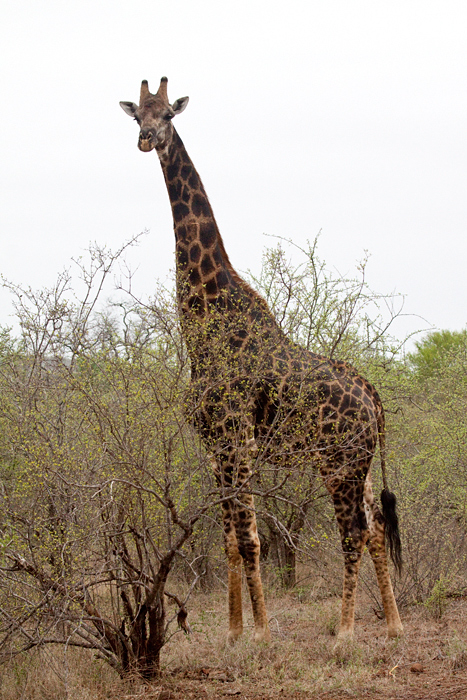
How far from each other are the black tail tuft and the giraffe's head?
386cm

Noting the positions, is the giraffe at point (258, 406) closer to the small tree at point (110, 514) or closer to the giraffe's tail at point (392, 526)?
the giraffe's tail at point (392, 526)

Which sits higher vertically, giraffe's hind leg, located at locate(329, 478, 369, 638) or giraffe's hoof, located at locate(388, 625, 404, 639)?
giraffe's hind leg, located at locate(329, 478, 369, 638)

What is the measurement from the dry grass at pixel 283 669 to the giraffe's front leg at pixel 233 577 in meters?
0.11

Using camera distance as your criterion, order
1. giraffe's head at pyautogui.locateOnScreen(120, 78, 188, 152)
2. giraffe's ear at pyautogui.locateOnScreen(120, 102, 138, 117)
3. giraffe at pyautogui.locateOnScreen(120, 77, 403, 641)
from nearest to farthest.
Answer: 1. giraffe at pyautogui.locateOnScreen(120, 77, 403, 641)
2. giraffe's head at pyautogui.locateOnScreen(120, 78, 188, 152)
3. giraffe's ear at pyautogui.locateOnScreen(120, 102, 138, 117)

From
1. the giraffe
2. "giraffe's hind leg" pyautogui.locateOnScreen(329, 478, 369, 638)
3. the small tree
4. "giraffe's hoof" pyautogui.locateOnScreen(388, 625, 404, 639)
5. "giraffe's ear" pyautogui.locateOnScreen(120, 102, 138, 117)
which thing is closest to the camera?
the small tree

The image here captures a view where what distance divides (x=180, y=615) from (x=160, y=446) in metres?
1.23

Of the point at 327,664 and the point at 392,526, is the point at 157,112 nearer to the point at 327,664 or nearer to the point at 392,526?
the point at 392,526

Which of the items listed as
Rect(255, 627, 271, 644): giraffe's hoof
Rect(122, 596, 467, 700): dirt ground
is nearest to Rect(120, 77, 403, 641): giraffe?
Rect(255, 627, 271, 644): giraffe's hoof

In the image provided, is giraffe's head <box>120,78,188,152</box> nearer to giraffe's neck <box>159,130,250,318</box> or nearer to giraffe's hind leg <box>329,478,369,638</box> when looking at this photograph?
giraffe's neck <box>159,130,250,318</box>

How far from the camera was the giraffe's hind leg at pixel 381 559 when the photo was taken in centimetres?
603

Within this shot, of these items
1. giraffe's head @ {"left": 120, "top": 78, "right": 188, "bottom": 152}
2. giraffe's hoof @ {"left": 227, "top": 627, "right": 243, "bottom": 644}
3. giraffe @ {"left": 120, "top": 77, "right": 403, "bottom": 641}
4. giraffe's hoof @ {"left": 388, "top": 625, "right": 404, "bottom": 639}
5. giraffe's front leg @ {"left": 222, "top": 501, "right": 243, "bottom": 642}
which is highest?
giraffe's head @ {"left": 120, "top": 78, "right": 188, "bottom": 152}

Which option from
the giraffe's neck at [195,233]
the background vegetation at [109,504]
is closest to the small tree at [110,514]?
the background vegetation at [109,504]

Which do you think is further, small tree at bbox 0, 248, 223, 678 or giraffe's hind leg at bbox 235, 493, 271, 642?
giraffe's hind leg at bbox 235, 493, 271, 642

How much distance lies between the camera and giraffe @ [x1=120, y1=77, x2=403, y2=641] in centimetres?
570
